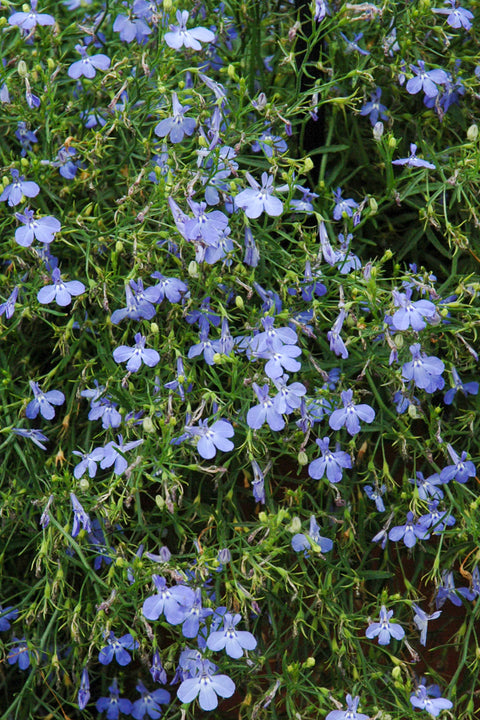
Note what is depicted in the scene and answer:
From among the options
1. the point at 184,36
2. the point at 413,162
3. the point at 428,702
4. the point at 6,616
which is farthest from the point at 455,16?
the point at 6,616

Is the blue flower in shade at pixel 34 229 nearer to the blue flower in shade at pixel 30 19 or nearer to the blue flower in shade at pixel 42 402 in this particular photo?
the blue flower in shade at pixel 42 402

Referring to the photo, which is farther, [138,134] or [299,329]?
[138,134]

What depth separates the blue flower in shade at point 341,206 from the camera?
1562 mm

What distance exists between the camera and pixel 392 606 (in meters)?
1.50

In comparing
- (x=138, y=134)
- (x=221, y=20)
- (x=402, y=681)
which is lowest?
(x=402, y=681)

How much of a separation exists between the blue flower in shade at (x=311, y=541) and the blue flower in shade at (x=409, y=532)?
11 cm

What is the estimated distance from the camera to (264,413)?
1.33 meters

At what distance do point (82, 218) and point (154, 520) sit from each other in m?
0.56

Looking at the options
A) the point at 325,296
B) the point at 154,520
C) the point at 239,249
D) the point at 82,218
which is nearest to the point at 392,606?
the point at 154,520

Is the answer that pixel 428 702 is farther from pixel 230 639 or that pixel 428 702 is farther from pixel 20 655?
pixel 20 655

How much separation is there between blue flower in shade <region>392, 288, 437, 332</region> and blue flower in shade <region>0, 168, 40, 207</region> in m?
0.66

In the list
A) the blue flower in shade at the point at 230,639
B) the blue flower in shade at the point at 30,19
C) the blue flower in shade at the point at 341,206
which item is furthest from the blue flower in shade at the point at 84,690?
the blue flower in shade at the point at 30,19

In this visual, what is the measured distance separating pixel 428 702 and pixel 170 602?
45 cm

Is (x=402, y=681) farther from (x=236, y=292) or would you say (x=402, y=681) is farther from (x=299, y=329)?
(x=236, y=292)
